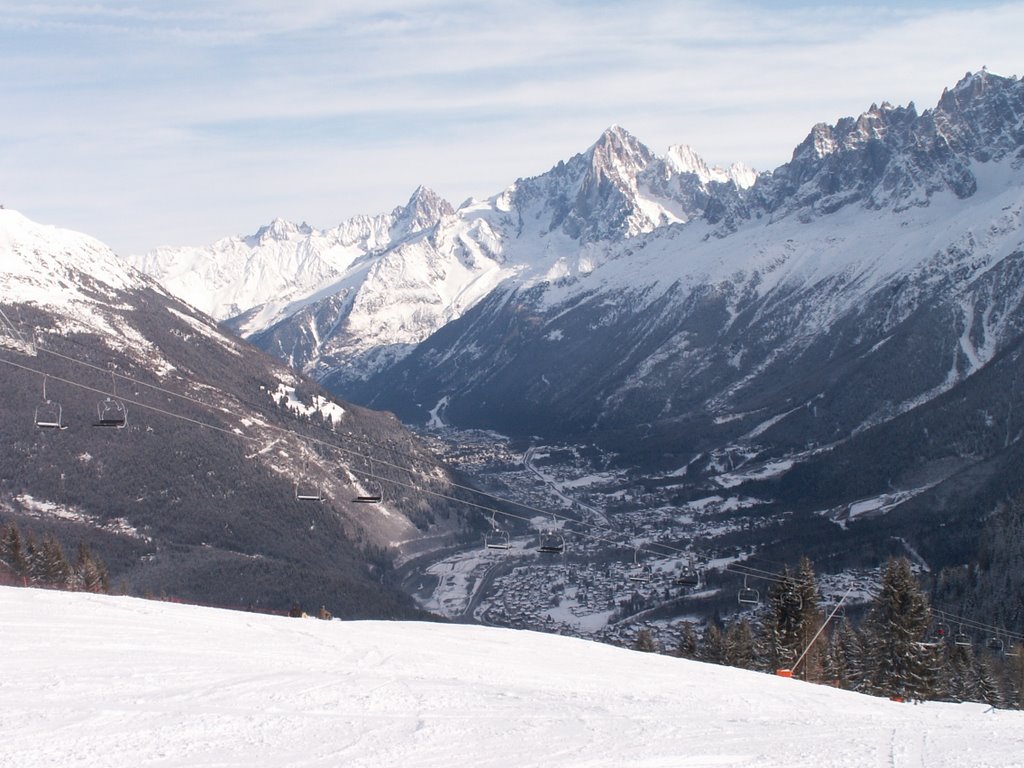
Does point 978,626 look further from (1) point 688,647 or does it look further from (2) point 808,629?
(2) point 808,629

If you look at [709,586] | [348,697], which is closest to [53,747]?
[348,697]

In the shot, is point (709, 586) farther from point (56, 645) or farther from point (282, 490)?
point (56, 645)

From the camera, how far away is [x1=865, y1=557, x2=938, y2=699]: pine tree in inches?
2790

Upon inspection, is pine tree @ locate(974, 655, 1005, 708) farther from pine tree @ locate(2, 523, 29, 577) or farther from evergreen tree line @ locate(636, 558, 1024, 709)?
pine tree @ locate(2, 523, 29, 577)

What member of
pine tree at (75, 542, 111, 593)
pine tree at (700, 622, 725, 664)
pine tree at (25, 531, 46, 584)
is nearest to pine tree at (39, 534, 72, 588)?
pine tree at (25, 531, 46, 584)

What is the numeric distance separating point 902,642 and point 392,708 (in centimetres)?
4397

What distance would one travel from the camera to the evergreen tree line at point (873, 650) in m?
71.6

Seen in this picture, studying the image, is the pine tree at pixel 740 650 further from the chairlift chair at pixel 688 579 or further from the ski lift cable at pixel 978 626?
the ski lift cable at pixel 978 626

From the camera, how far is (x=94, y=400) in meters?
198

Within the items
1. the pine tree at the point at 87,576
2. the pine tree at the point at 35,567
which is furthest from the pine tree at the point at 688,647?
the pine tree at the point at 35,567

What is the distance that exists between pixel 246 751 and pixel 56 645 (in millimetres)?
18460

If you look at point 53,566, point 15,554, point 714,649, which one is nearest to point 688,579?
point 714,649

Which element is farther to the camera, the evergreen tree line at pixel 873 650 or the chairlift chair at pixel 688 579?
the evergreen tree line at pixel 873 650

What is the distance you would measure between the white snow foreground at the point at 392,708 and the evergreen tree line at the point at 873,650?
17.4m
